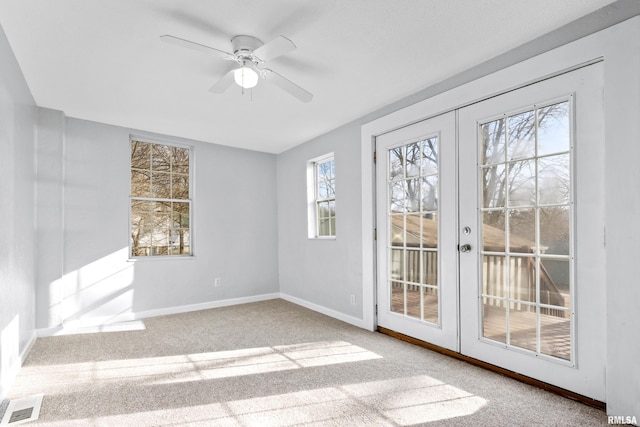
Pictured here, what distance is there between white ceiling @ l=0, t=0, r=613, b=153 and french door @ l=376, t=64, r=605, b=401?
47 cm

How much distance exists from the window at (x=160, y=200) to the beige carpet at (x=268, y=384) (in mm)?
1282

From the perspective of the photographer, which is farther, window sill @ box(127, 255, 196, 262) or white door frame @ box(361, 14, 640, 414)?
window sill @ box(127, 255, 196, 262)

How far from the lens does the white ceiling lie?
6.81ft

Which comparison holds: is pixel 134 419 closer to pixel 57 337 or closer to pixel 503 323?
pixel 57 337

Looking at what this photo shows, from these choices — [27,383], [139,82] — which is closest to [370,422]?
[27,383]

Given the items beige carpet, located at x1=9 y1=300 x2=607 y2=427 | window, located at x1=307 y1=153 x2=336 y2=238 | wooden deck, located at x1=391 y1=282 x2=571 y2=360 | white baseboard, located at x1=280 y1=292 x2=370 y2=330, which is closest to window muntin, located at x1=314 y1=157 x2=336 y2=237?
window, located at x1=307 y1=153 x2=336 y2=238

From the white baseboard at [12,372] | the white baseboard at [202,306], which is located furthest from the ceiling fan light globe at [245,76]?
→ the white baseboard at [202,306]

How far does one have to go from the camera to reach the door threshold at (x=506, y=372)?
2.13 meters

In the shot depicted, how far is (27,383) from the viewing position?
8.21 ft

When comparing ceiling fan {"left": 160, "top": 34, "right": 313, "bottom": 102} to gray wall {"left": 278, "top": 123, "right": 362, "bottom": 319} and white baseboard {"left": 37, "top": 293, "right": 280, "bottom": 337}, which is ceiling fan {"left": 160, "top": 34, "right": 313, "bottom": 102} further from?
white baseboard {"left": 37, "top": 293, "right": 280, "bottom": 337}

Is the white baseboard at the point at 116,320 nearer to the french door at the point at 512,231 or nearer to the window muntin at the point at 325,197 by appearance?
the window muntin at the point at 325,197

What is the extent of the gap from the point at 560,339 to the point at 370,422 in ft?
4.51

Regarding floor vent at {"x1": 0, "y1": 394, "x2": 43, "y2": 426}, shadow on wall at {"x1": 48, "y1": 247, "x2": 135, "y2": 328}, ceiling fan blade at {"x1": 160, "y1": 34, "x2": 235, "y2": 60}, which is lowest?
floor vent at {"x1": 0, "y1": 394, "x2": 43, "y2": 426}

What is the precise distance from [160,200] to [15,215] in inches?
74.0
